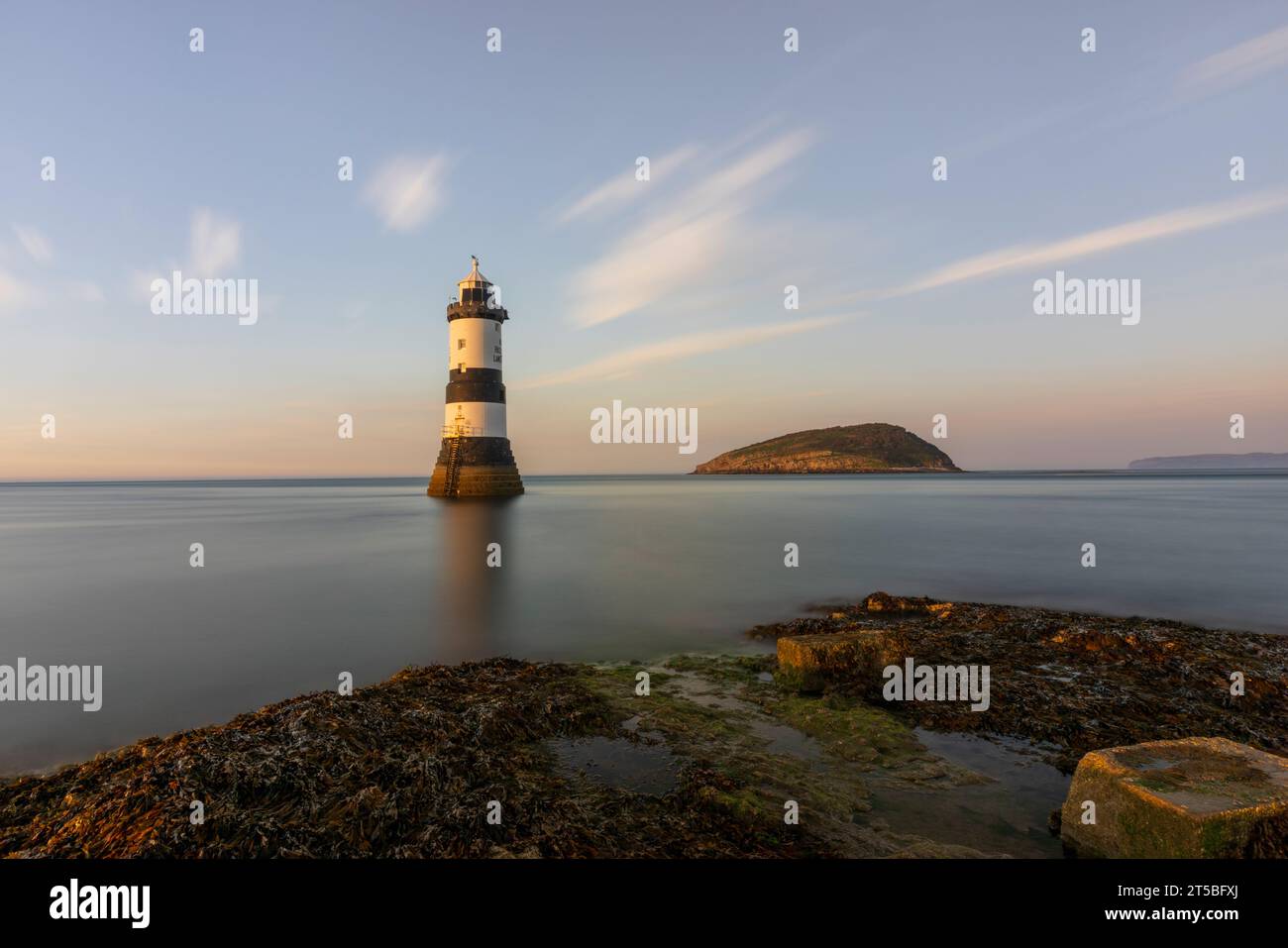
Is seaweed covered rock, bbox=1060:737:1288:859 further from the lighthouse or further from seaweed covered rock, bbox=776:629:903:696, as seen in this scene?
the lighthouse

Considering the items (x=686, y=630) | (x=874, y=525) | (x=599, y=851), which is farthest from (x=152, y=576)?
(x=874, y=525)

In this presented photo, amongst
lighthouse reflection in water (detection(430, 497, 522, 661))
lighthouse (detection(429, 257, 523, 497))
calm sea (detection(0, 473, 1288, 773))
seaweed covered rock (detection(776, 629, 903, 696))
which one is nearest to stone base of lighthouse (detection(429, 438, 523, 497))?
lighthouse (detection(429, 257, 523, 497))

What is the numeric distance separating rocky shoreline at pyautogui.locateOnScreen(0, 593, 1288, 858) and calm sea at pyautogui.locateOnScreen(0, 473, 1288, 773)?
3112mm

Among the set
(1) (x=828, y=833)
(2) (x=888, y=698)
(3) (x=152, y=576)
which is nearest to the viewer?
(1) (x=828, y=833)

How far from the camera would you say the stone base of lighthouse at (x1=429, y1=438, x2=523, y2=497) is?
5169cm

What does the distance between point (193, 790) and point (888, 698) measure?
30.9 ft

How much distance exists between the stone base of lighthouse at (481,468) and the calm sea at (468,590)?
930 cm

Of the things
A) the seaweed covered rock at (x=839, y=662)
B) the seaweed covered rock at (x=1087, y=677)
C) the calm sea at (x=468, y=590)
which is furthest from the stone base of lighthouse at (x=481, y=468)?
the seaweed covered rock at (x=839, y=662)

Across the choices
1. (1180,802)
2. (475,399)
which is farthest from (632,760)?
(475,399)

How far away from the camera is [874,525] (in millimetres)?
44438

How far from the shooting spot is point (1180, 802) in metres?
4.82

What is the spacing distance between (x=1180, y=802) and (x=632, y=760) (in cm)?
552

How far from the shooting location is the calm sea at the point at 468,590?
1229cm

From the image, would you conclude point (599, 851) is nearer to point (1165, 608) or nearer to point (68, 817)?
point (68, 817)
